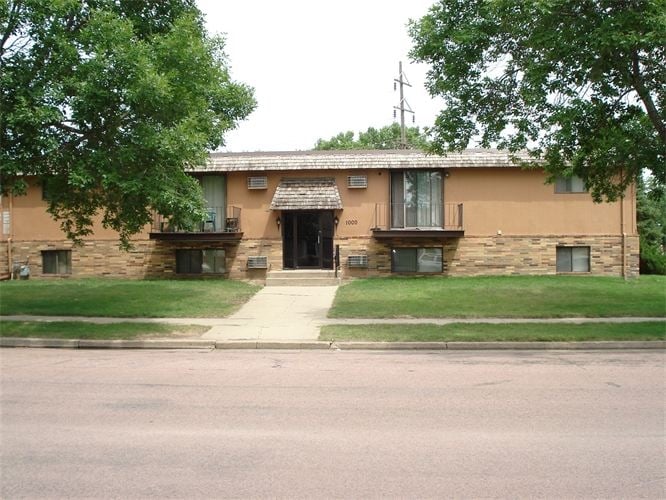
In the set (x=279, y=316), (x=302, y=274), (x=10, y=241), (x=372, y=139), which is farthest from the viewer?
(x=372, y=139)

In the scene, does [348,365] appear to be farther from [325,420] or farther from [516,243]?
[516,243]

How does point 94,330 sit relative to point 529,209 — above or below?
below

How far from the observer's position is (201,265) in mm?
23812

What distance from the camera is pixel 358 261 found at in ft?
75.5

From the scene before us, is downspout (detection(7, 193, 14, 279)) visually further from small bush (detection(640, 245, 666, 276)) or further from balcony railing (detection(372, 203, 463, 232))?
small bush (detection(640, 245, 666, 276))

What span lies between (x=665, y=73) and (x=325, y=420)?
35.9ft

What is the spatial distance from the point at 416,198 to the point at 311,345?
514 inches

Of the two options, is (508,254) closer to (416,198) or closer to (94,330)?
(416,198)

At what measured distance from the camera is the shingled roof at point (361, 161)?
22.9 metres

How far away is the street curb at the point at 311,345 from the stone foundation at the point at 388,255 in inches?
457

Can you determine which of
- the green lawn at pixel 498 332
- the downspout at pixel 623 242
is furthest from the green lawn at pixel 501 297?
the green lawn at pixel 498 332

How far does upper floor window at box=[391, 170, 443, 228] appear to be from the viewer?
2334 centimetres

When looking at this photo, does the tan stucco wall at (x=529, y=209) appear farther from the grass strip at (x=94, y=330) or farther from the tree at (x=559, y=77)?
the grass strip at (x=94, y=330)

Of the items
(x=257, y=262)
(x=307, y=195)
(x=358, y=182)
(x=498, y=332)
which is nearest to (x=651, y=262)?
(x=358, y=182)
